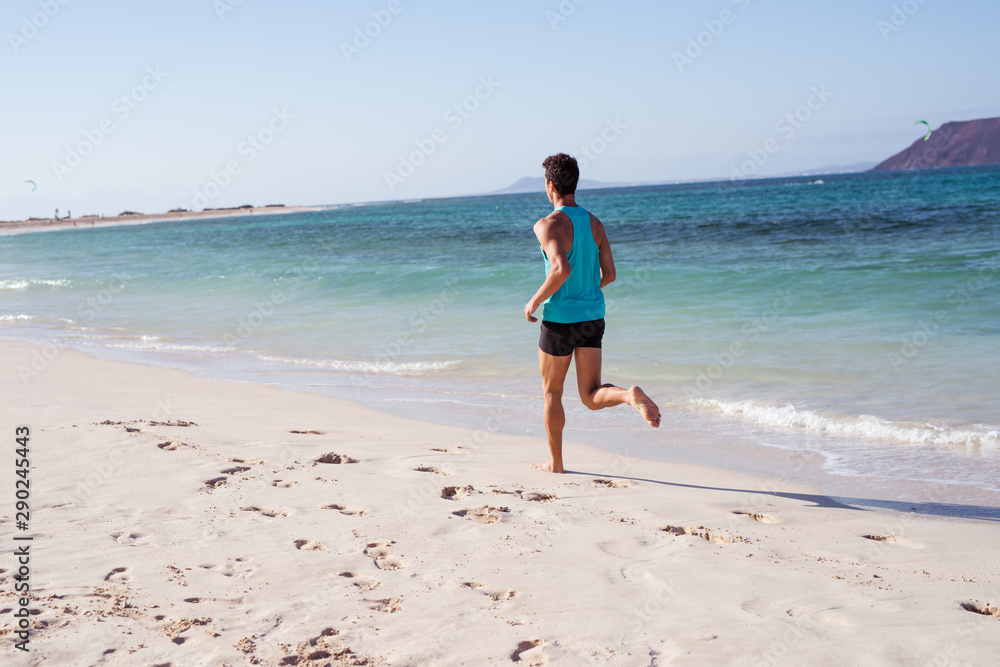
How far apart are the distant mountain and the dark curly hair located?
485ft

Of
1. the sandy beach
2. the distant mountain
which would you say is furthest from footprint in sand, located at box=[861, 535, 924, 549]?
the distant mountain

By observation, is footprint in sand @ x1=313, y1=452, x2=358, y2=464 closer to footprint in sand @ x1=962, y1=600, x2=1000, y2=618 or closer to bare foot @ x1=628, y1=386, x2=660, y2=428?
bare foot @ x1=628, y1=386, x2=660, y2=428

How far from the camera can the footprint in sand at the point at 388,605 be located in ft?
8.19

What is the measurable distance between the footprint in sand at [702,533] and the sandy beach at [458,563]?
1 centimetres

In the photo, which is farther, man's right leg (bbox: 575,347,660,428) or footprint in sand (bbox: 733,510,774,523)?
man's right leg (bbox: 575,347,660,428)

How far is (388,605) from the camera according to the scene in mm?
2529

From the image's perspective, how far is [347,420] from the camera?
5.51 metres

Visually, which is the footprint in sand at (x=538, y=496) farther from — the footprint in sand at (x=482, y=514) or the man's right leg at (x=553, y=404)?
the man's right leg at (x=553, y=404)

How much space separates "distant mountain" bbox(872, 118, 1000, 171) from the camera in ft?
415

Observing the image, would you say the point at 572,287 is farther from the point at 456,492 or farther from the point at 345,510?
the point at 345,510

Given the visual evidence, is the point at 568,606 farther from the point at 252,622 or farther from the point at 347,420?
the point at 347,420

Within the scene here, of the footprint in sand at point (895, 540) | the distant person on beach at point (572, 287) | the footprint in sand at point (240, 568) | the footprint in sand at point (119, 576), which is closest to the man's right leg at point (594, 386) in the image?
the distant person on beach at point (572, 287)

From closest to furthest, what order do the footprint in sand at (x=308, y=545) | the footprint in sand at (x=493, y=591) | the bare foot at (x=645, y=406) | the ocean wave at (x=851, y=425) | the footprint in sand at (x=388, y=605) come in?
the footprint in sand at (x=388, y=605) < the footprint in sand at (x=493, y=591) < the footprint in sand at (x=308, y=545) < the bare foot at (x=645, y=406) < the ocean wave at (x=851, y=425)

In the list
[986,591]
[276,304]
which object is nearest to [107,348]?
[276,304]
